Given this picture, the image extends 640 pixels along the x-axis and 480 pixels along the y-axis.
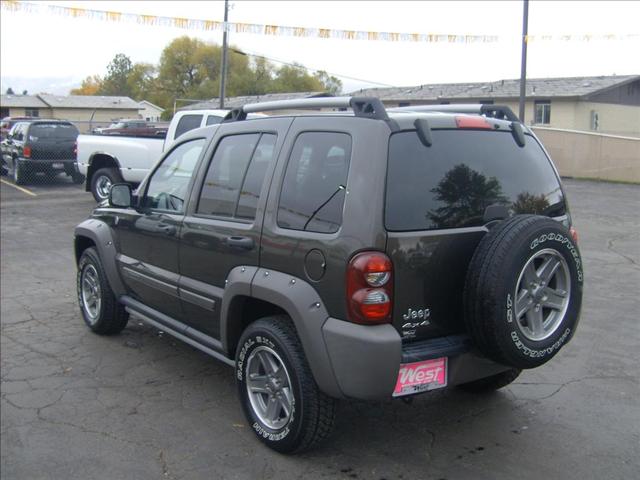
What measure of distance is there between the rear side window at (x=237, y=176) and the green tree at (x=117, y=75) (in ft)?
335

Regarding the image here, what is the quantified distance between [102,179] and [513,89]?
1042 inches

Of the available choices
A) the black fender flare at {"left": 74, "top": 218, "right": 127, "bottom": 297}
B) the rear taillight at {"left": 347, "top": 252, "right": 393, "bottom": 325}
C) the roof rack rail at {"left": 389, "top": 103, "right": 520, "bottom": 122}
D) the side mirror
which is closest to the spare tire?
the rear taillight at {"left": 347, "top": 252, "right": 393, "bottom": 325}

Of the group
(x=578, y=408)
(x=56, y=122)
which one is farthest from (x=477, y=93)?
(x=578, y=408)

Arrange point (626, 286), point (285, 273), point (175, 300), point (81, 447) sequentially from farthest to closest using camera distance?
point (626, 286) → point (175, 300) → point (81, 447) → point (285, 273)

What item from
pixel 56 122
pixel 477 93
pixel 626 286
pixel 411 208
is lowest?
pixel 626 286

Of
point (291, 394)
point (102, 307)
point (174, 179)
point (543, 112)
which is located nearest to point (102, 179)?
point (102, 307)

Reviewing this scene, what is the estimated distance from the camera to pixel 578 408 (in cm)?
446

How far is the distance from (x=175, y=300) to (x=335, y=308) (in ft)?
5.82

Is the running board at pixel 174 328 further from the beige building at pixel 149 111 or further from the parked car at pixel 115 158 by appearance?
the beige building at pixel 149 111

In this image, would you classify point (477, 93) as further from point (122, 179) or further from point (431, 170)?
point (431, 170)

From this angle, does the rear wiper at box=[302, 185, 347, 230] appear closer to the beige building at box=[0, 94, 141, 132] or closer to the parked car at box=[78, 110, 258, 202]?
the parked car at box=[78, 110, 258, 202]

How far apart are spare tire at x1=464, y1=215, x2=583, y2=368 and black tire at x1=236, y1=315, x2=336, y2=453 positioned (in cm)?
90

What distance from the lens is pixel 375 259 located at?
3.28 m

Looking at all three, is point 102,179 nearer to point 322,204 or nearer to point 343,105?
point 343,105
